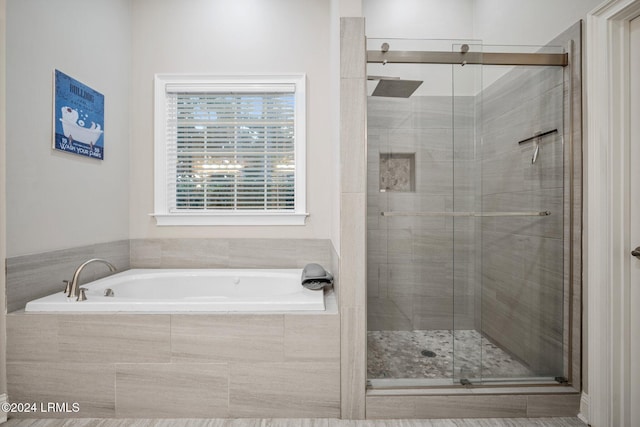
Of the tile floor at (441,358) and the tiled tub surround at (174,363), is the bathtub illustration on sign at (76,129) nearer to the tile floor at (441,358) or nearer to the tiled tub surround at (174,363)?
the tiled tub surround at (174,363)

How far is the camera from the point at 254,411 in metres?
1.66

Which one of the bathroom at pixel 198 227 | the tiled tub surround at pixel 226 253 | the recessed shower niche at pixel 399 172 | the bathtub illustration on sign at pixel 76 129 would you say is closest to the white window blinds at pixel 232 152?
the bathroom at pixel 198 227

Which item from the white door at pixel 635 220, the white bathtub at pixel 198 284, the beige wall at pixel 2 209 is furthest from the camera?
the white bathtub at pixel 198 284

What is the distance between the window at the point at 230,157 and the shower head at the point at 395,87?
96 cm

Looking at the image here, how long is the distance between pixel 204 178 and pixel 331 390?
6.17 ft

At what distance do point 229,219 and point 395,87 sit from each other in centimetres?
162

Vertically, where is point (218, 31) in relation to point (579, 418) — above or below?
above

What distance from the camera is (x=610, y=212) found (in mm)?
1541

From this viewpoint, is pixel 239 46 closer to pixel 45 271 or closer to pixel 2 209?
pixel 2 209

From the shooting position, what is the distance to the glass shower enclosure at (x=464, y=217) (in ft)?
5.93

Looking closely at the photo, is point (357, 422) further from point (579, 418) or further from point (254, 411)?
point (579, 418)

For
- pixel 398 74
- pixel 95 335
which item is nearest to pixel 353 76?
pixel 398 74

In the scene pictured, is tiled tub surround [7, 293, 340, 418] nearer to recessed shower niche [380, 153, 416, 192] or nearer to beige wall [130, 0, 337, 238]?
recessed shower niche [380, 153, 416, 192]

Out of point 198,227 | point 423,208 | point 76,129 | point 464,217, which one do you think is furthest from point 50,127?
point 464,217
